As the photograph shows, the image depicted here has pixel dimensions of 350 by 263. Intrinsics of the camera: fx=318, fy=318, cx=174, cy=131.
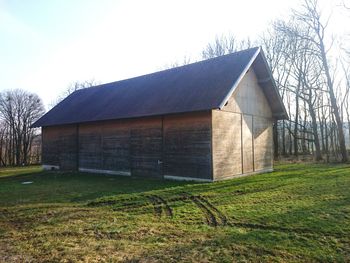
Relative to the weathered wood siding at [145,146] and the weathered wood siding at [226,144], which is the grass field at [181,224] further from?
the weathered wood siding at [145,146]

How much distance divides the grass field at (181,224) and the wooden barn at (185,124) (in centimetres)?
322

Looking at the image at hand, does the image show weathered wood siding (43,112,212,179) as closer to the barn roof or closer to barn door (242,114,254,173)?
the barn roof

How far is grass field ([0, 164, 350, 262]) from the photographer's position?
561 cm

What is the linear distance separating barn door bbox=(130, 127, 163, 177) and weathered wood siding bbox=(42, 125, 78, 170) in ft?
20.3

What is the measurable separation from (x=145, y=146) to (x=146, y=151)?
28cm

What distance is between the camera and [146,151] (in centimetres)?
1720

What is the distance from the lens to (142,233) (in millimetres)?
6918

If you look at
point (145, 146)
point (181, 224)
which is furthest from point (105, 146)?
point (181, 224)

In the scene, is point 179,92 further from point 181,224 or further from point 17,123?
point 17,123

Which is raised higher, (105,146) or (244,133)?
(244,133)

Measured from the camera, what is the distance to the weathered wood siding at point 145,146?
15020 millimetres

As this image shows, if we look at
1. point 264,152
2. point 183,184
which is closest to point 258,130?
point 264,152

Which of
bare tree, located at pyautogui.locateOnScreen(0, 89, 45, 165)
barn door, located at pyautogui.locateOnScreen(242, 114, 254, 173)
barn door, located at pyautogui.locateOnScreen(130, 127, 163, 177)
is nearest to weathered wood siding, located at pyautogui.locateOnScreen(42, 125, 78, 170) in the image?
barn door, located at pyautogui.locateOnScreen(130, 127, 163, 177)

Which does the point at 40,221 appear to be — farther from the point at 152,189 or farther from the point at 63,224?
the point at 152,189
